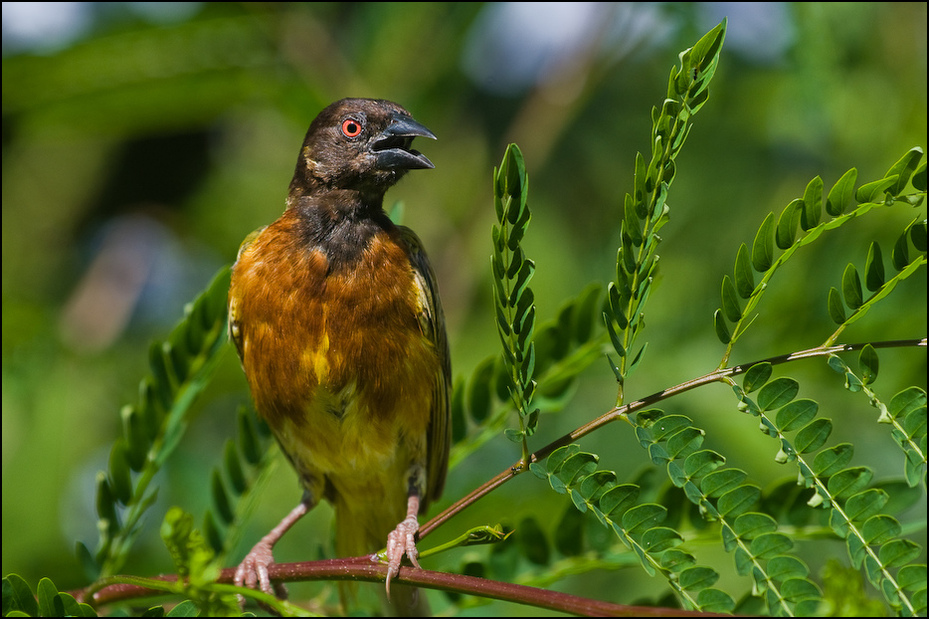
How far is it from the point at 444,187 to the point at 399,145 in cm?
272

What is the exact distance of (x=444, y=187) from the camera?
6.56 m

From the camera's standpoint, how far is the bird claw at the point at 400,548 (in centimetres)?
234

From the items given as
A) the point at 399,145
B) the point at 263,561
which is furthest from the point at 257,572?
the point at 399,145

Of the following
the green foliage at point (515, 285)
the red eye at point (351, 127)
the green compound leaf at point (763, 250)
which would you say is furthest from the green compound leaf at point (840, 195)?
the red eye at point (351, 127)

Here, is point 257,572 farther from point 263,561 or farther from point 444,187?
point 444,187

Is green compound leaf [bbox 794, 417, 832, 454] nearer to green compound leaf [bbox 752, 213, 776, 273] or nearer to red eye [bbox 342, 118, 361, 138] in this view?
green compound leaf [bbox 752, 213, 776, 273]

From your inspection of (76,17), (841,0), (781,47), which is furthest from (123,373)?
(841,0)

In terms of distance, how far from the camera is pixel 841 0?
16.6 ft

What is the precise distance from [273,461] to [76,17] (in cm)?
345

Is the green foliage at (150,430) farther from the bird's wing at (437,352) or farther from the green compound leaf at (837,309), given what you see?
the green compound leaf at (837,309)

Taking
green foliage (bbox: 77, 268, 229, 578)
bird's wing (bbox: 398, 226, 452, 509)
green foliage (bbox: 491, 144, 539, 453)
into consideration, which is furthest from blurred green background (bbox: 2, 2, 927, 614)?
green foliage (bbox: 491, 144, 539, 453)

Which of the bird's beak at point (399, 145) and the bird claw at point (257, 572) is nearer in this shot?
the bird claw at point (257, 572)

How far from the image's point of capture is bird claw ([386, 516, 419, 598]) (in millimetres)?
2344

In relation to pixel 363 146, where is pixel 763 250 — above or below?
below
